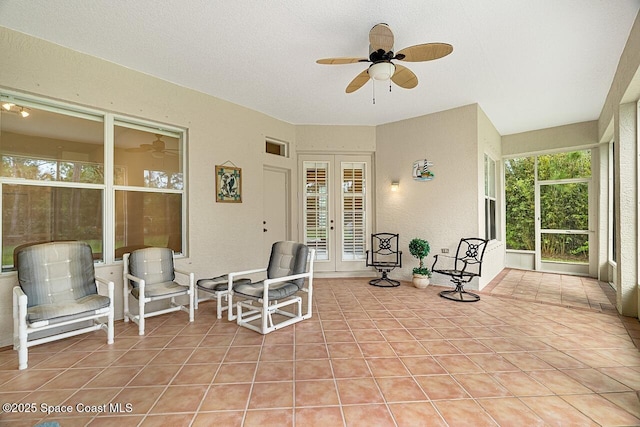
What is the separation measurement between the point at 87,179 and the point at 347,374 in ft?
11.3

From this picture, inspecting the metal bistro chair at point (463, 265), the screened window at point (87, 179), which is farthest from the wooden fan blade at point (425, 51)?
the screened window at point (87, 179)

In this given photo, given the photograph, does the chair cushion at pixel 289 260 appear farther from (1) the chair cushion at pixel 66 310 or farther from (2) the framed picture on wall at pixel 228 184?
(1) the chair cushion at pixel 66 310

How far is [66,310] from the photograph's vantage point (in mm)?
2502

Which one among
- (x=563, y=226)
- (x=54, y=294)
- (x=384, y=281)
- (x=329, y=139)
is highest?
(x=329, y=139)

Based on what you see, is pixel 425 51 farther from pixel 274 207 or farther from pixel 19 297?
pixel 19 297

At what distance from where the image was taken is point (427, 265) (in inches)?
203

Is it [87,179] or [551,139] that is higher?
[551,139]

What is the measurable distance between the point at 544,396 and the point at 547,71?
371 centimetres

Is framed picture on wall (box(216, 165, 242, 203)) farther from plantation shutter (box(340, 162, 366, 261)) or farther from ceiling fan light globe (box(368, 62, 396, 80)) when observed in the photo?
ceiling fan light globe (box(368, 62, 396, 80))

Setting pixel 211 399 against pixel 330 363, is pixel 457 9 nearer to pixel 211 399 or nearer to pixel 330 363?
pixel 330 363

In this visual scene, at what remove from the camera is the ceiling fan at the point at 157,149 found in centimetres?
375

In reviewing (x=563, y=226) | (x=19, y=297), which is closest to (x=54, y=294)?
(x=19, y=297)

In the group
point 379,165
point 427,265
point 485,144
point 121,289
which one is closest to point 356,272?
point 427,265

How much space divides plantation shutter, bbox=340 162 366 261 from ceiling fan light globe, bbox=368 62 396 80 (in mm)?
3102
